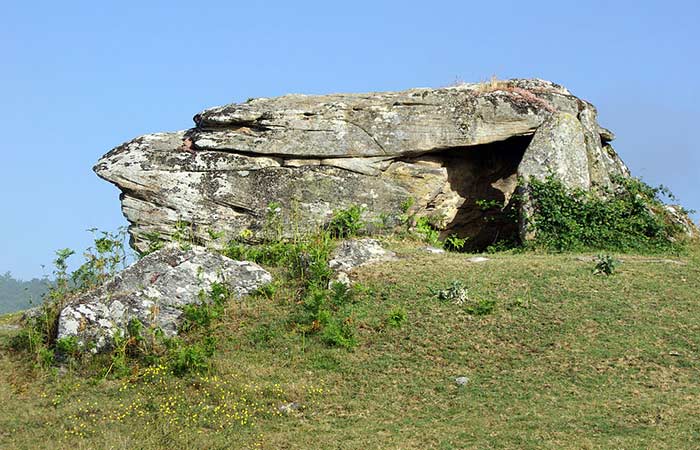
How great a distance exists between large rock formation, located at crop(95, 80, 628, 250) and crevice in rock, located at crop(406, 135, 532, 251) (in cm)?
4

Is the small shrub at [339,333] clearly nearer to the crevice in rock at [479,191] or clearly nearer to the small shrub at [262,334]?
the small shrub at [262,334]

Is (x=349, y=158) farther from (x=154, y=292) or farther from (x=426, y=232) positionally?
(x=154, y=292)

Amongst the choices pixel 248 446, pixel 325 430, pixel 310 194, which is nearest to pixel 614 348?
pixel 325 430

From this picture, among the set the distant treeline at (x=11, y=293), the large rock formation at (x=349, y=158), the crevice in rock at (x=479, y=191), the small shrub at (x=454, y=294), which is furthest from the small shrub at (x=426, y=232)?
the distant treeline at (x=11, y=293)

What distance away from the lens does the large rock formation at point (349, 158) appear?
719 inches

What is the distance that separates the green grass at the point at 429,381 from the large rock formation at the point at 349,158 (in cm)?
381

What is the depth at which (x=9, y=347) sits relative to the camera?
14.4 meters

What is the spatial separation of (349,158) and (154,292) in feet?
20.0

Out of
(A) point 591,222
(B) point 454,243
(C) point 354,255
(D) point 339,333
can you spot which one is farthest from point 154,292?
(A) point 591,222

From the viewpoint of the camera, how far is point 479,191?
20.4 meters

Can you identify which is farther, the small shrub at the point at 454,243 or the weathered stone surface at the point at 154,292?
the small shrub at the point at 454,243

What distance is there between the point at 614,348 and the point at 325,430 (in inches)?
176

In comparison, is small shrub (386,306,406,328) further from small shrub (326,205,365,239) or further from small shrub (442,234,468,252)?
small shrub (442,234,468,252)

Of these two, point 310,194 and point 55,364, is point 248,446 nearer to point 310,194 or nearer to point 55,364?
point 55,364
